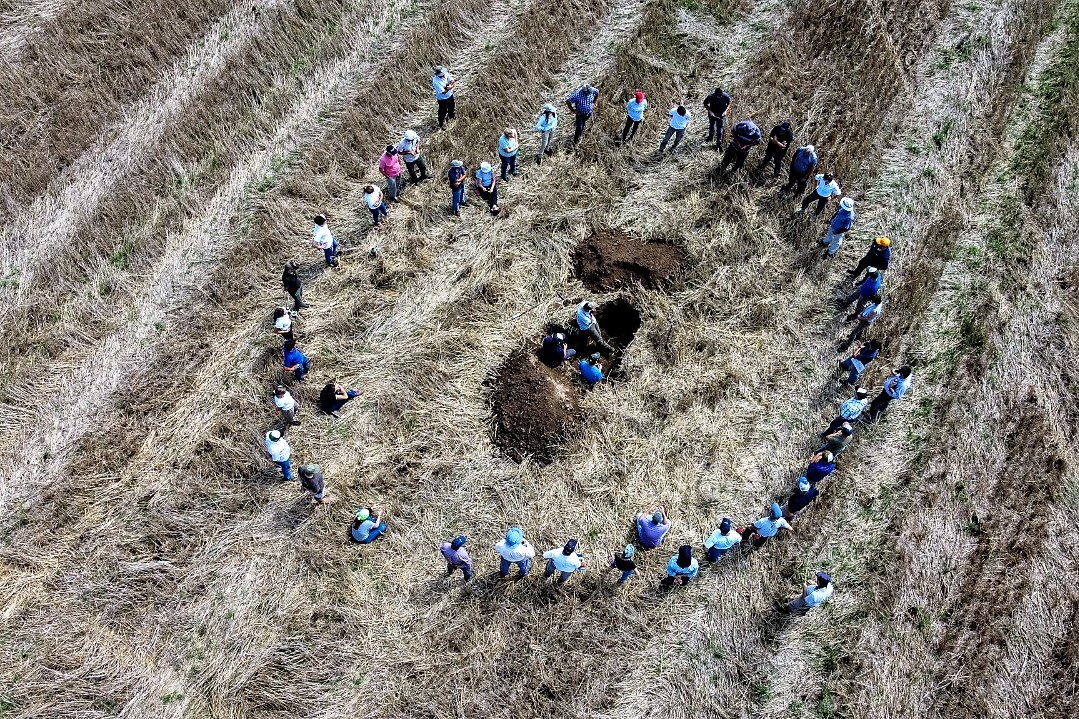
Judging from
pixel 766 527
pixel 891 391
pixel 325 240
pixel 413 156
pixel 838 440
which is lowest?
pixel 766 527

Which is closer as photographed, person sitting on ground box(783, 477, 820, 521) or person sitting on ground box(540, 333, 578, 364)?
person sitting on ground box(783, 477, 820, 521)

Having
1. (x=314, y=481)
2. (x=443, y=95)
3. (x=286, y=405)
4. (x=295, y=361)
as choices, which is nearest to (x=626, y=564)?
(x=314, y=481)

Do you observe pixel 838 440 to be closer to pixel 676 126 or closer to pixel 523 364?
pixel 523 364

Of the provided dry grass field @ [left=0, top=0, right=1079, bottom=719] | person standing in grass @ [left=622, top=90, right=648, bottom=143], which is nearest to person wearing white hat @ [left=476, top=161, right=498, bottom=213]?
dry grass field @ [left=0, top=0, right=1079, bottom=719]

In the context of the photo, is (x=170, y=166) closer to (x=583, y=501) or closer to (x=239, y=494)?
(x=239, y=494)

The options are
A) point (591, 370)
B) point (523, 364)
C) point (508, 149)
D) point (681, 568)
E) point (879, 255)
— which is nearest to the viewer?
point (681, 568)

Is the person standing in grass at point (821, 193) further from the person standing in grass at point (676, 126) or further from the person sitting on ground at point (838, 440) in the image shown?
the person sitting on ground at point (838, 440)

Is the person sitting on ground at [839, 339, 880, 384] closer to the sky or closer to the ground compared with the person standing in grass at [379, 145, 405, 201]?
closer to the ground

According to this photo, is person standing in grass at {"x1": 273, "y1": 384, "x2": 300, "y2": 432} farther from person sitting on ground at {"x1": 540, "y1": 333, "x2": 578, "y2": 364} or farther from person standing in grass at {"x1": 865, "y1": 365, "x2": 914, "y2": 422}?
person standing in grass at {"x1": 865, "y1": 365, "x2": 914, "y2": 422}
